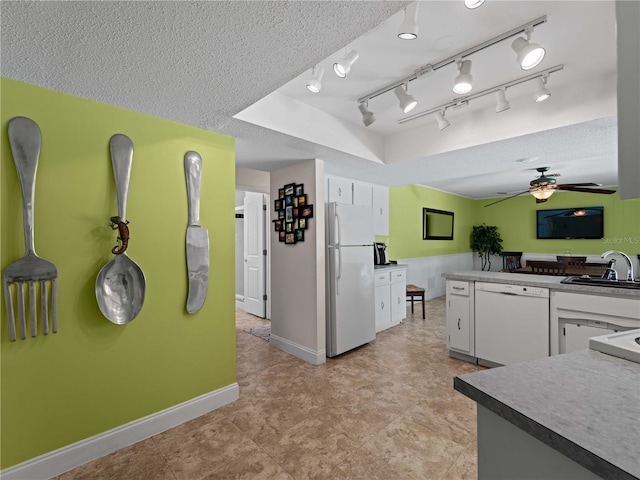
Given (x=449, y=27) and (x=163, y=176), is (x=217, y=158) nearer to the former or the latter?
(x=163, y=176)

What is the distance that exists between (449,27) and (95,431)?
307cm

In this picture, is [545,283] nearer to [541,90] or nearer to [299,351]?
[541,90]

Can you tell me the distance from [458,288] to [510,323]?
544 millimetres

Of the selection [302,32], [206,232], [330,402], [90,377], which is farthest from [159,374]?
[302,32]

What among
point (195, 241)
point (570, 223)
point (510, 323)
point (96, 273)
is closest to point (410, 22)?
point (195, 241)

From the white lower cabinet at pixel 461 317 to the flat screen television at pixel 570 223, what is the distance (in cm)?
492

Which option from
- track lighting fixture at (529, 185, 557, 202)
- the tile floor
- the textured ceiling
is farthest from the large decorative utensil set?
track lighting fixture at (529, 185, 557, 202)

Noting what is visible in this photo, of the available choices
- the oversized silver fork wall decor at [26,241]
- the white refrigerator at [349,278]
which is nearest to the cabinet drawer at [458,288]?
the white refrigerator at [349,278]

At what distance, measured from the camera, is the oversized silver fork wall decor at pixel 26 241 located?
158cm

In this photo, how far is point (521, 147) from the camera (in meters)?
2.88

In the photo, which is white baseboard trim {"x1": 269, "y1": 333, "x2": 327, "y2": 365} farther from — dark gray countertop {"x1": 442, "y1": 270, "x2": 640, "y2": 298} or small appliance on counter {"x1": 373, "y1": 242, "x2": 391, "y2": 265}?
small appliance on counter {"x1": 373, "y1": 242, "x2": 391, "y2": 265}

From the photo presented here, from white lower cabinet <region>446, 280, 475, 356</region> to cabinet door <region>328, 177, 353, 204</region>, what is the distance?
177 centimetres

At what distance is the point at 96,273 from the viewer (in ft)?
6.07

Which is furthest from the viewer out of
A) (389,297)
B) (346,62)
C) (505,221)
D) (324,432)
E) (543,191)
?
(505,221)
